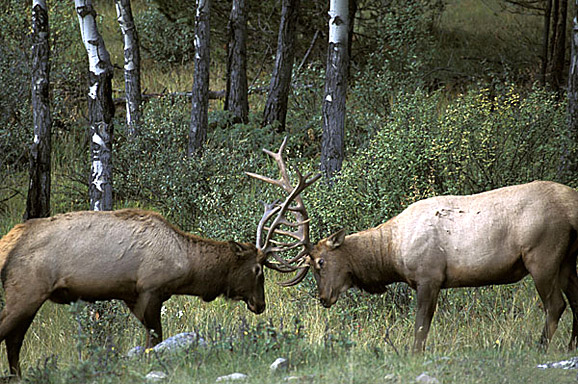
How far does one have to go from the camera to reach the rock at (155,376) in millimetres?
5335

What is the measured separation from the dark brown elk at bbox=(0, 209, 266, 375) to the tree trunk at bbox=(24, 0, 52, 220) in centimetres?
332

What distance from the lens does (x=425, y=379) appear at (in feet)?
16.9

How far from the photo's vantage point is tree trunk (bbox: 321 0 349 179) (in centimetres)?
1005

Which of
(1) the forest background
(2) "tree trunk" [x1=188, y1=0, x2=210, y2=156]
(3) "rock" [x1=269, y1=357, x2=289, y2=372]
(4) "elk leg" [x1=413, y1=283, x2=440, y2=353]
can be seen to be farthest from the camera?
(2) "tree trunk" [x1=188, y1=0, x2=210, y2=156]

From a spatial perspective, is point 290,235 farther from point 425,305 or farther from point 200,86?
point 200,86

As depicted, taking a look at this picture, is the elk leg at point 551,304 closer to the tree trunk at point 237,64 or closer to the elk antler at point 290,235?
the elk antler at point 290,235

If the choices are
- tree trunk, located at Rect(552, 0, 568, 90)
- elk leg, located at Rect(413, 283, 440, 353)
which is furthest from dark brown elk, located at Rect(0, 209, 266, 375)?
tree trunk, located at Rect(552, 0, 568, 90)

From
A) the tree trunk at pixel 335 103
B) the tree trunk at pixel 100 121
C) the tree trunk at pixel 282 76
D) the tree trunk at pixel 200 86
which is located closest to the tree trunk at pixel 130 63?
the tree trunk at pixel 200 86

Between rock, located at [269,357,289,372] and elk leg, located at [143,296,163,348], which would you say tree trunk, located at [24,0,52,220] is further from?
rock, located at [269,357,289,372]

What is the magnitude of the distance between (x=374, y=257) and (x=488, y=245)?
1076 mm

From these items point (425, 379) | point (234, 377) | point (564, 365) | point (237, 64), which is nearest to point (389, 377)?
point (425, 379)

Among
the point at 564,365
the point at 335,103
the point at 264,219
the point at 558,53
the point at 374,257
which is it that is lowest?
the point at 564,365

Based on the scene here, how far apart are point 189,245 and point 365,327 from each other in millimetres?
2320

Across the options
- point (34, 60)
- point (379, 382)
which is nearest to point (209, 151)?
point (34, 60)
